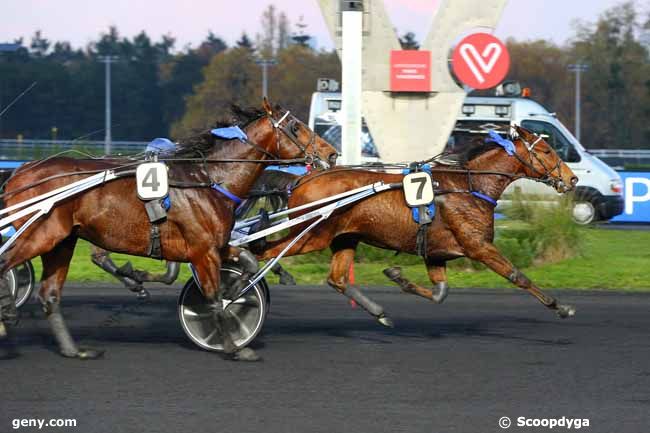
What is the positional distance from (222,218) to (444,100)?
6.74m

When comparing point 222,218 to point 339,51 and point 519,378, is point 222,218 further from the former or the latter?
point 339,51

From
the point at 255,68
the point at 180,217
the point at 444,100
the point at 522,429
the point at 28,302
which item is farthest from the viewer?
the point at 255,68

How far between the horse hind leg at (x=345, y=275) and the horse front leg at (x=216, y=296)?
136 cm

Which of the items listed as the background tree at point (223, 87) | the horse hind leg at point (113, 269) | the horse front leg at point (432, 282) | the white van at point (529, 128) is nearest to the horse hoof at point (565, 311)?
the horse front leg at point (432, 282)

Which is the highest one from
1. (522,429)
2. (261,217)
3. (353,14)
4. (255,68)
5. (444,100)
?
(255,68)

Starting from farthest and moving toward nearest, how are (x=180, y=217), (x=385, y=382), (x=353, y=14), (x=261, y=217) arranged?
(x=353, y=14), (x=261, y=217), (x=180, y=217), (x=385, y=382)

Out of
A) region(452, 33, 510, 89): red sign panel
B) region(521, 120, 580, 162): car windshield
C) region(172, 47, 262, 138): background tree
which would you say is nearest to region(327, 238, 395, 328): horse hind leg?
region(452, 33, 510, 89): red sign panel

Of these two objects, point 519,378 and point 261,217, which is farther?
point 261,217

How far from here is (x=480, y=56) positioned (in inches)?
551

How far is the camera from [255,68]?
61.3m

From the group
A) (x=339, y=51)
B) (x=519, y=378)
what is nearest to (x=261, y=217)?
(x=519, y=378)

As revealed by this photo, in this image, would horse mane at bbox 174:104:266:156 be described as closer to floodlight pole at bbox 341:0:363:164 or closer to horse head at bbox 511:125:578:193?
horse head at bbox 511:125:578:193
